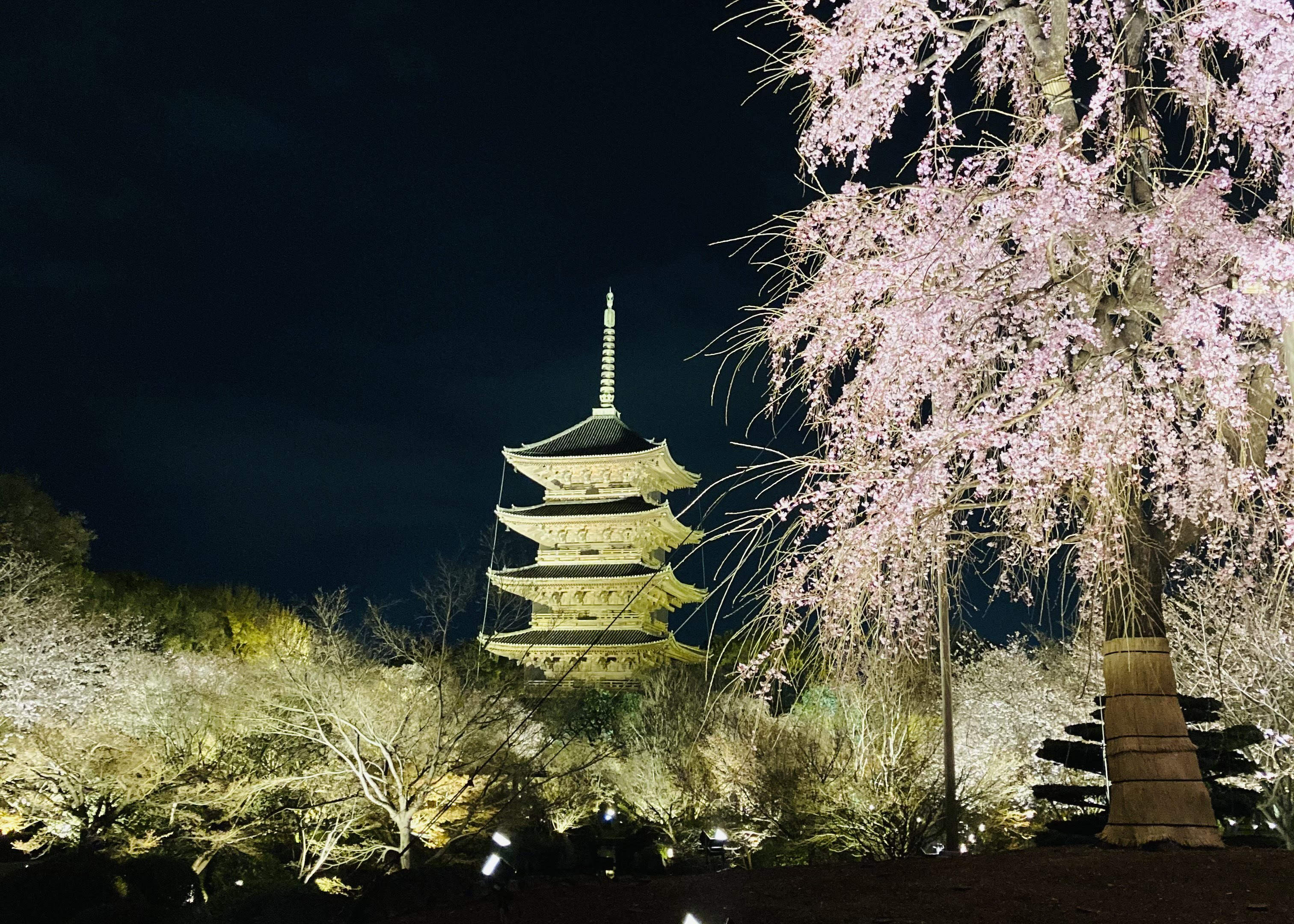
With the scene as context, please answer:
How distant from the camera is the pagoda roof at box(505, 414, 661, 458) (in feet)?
95.6

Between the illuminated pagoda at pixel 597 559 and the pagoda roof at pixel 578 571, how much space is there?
0.04 meters

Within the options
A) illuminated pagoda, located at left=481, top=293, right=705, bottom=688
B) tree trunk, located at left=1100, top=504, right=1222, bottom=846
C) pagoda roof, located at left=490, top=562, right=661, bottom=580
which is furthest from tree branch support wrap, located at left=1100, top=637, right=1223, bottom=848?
pagoda roof, located at left=490, top=562, right=661, bottom=580

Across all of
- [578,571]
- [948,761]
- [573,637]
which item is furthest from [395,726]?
[578,571]

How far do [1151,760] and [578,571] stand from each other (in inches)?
928

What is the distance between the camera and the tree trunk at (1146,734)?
492 cm

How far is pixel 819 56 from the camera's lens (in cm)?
462

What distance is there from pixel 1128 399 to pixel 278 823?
12286mm

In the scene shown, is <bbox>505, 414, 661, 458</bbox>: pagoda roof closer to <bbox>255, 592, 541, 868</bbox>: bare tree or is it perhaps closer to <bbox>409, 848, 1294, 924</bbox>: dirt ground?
<bbox>255, 592, 541, 868</bbox>: bare tree

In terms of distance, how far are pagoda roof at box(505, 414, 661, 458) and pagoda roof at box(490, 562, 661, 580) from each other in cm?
338

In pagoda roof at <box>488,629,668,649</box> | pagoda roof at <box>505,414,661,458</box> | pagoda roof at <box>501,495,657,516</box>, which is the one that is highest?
pagoda roof at <box>505,414,661,458</box>

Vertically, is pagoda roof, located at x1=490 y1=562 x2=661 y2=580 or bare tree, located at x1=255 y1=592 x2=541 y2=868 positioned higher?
pagoda roof, located at x1=490 y1=562 x2=661 y2=580

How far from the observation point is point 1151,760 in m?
5.00

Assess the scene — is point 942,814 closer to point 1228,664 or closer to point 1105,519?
point 1228,664

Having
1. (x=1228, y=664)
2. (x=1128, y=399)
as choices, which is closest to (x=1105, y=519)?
(x=1128, y=399)
